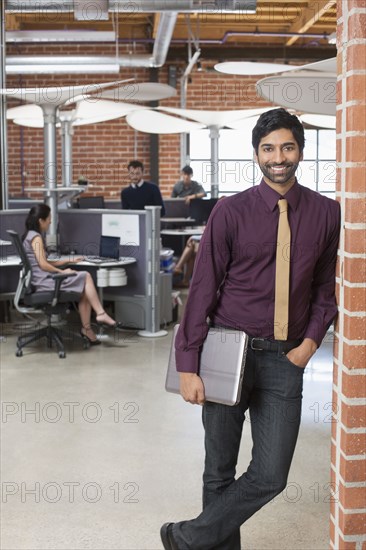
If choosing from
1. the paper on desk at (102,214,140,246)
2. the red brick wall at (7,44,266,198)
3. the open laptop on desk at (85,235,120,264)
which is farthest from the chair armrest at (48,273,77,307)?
the red brick wall at (7,44,266,198)

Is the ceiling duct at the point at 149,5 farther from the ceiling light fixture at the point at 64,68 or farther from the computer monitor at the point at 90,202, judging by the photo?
the computer monitor at the point at 90,202

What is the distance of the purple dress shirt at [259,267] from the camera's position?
1986 mm

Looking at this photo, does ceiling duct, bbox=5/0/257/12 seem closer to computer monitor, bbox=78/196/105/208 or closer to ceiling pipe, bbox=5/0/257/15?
ceiling pipe, bbox=5/0/257/15

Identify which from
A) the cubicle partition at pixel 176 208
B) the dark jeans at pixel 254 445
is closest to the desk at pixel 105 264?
the cubicle partition at pixel 176 208

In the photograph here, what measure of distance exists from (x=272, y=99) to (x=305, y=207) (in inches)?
92.6

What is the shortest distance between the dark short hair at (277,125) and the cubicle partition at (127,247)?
13.7 feet

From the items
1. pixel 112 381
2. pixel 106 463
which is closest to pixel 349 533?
pixel 106 463

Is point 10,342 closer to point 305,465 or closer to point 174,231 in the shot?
point 174,231

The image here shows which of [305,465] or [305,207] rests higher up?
[305,207]

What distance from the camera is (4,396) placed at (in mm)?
4602

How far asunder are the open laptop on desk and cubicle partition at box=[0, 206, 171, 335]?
117mm

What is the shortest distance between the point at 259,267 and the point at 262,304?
0.33 feet

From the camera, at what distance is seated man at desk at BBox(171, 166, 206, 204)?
378 inches

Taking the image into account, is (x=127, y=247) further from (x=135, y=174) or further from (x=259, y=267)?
(x=259, y=267)
